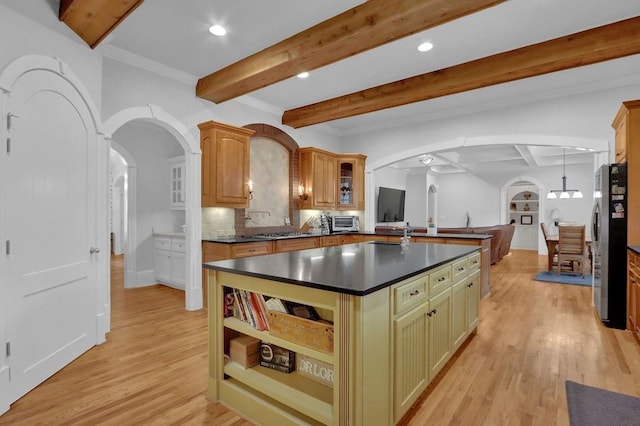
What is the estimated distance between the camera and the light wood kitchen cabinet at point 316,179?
6113 mm

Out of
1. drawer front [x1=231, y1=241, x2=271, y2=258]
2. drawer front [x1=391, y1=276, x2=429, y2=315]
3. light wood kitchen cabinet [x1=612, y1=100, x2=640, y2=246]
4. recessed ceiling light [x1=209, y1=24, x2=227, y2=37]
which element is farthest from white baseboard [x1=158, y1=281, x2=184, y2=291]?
light wood kitchen cabinet [x1=612, y1=100, x2=640, y2=246]

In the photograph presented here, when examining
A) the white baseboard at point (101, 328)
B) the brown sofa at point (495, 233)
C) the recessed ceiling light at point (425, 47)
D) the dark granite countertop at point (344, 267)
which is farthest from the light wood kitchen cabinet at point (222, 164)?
the brown sofa at point (495, 233)

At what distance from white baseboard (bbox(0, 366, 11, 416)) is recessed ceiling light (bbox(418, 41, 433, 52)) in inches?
172

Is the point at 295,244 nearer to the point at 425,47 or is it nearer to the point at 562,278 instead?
the point at 425,47

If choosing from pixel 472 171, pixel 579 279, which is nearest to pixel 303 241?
pixel 579 279

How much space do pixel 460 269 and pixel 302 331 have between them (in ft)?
5.47

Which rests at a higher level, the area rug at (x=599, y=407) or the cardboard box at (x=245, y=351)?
the cardboard box at (x=245, y=351)

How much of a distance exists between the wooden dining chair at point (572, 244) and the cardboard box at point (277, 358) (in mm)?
6433

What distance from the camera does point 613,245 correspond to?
368cm

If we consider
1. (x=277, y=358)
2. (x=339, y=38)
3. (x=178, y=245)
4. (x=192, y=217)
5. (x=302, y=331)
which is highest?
(x=339, y=38)

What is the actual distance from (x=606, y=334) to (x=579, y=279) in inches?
130

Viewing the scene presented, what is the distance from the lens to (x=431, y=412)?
210 cm

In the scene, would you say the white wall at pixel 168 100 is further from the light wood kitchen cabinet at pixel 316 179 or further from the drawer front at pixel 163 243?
the drawer front at pixel 163 243

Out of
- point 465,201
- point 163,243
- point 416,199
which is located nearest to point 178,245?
point 163,243
